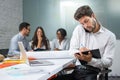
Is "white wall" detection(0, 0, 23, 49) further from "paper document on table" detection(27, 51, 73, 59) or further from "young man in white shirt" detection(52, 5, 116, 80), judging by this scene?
"young man in white shirt" detection(52, 5, 116, 80)

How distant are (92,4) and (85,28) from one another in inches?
147

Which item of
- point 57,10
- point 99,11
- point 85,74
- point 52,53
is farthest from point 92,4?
point 85,74

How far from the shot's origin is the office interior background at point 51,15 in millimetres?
5887

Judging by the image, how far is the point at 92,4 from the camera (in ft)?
19.9

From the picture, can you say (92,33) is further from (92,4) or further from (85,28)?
(92,4)

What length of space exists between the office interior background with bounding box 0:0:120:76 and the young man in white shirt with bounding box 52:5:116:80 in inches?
137

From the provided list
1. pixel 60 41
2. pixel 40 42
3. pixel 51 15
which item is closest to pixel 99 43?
pixel 40 42

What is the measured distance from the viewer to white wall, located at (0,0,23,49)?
5.71 m

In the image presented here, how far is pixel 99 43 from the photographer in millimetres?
2457

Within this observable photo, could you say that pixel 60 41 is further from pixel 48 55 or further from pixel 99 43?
pixel 99 43

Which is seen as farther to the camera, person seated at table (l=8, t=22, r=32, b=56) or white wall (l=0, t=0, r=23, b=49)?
Answer: white wall (l=0, t=0, r=23, b=49)

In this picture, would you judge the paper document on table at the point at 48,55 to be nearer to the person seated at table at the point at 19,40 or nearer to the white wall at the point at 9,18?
the person seated at table at the point at 19,40

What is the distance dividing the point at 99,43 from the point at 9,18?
157 inches

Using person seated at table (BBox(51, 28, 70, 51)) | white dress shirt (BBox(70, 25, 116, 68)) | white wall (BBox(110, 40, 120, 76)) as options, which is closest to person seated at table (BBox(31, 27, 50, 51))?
person seated at table (BBox(51, 28, 70, 51))
